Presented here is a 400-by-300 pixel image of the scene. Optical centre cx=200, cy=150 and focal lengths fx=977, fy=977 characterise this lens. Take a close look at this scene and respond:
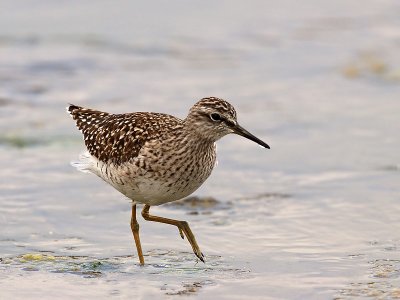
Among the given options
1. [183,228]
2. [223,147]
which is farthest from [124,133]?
[223,147]

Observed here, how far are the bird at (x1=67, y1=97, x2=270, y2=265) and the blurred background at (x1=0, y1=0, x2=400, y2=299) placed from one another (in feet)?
1.82

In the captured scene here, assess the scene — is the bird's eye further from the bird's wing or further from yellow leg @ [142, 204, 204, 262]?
yellow leg @ [142, 204, 204, 262]

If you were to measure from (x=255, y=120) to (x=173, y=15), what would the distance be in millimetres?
5998

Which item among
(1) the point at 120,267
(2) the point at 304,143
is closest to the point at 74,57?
(2) the point at 304,143

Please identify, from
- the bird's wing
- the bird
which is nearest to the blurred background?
the bird

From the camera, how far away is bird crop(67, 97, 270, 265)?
27.8 feet

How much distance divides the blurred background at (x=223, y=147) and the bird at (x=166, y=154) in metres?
0.55

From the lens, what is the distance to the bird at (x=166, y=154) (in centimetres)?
846

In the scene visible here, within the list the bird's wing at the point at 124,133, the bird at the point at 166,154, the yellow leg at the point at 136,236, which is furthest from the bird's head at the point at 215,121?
the yellow leg at the point at 136,236

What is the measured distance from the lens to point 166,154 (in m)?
8.52

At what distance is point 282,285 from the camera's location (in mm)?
7762

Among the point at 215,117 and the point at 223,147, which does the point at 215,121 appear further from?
the point at 223,147

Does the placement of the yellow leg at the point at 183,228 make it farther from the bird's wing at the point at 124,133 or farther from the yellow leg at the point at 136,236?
the bird's wing at the point at 124,133

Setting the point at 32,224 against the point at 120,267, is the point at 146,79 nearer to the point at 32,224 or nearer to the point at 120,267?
the point at 32,224
